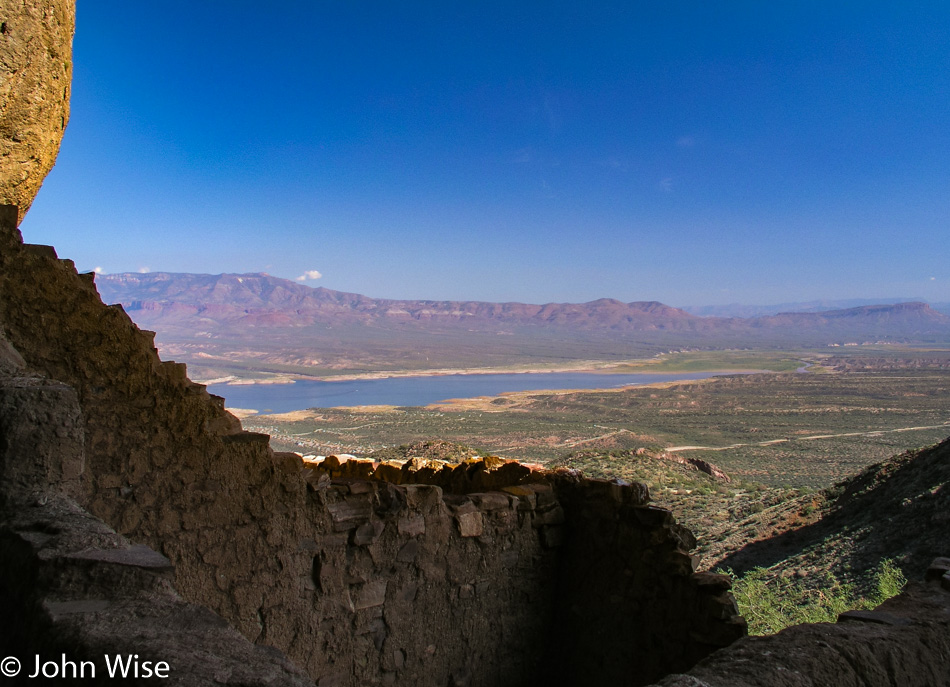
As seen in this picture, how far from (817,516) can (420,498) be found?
13044mm

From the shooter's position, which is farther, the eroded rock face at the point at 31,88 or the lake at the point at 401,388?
the lake at the point at 401,388

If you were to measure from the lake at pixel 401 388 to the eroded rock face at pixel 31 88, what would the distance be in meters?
55.9

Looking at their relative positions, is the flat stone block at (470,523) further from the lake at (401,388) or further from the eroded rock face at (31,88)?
the lake at (401,388)

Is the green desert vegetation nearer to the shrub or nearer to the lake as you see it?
the shrub

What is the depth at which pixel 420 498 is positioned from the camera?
5.29m

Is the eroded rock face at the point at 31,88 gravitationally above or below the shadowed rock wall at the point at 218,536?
above

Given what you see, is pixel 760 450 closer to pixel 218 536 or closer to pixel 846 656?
pixel 846 656

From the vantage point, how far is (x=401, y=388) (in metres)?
94.2

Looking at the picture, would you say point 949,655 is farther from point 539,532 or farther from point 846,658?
point 539,532

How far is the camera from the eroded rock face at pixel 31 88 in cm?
446

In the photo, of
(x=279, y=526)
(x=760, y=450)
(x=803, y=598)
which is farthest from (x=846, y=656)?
(x=760, y=450)

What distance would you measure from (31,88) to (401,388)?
90294 millimetres

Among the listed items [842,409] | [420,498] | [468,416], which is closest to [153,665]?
[420,498]

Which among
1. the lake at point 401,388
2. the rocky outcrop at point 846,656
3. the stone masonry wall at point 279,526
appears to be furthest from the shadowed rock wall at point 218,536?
the lake at point 401,388
